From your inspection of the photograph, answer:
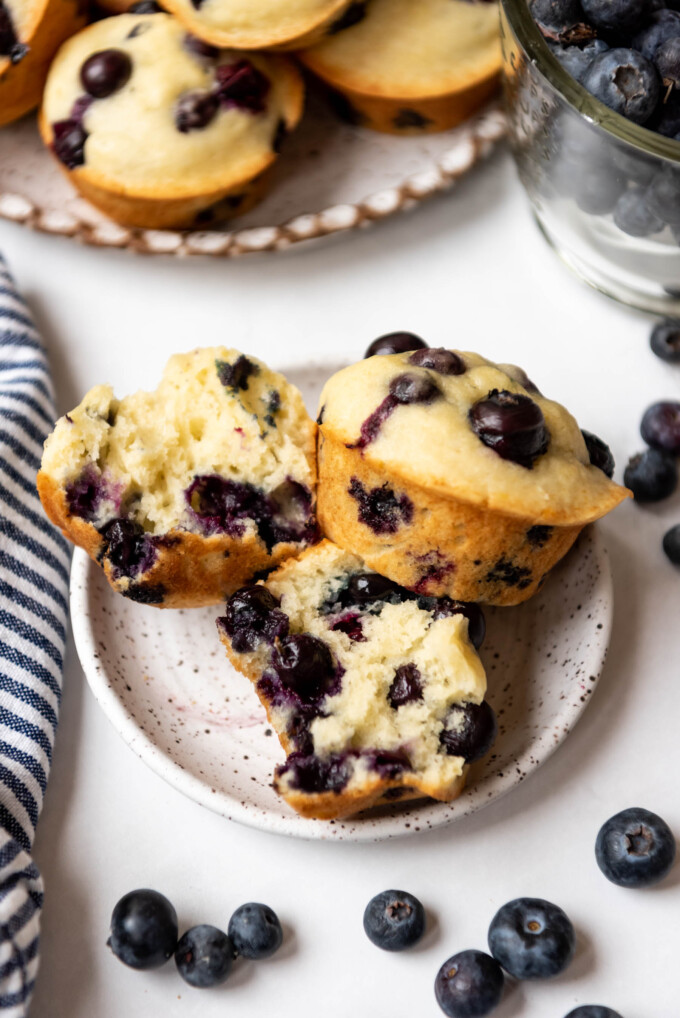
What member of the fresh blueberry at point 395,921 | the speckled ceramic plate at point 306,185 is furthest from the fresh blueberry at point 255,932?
the speckled ceramic plate at point 306,185

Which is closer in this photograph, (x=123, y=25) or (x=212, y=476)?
(x=212, y=476)

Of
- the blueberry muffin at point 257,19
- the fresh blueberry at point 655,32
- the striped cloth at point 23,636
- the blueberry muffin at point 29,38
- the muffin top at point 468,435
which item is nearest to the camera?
the muffin top at point 468,435

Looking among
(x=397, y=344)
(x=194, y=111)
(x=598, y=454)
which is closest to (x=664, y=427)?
(x=598, y=454)

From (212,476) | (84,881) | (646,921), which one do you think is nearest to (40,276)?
(212,476)

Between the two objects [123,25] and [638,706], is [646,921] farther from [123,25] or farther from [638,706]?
[123,25]

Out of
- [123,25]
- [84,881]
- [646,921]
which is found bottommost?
[646,921]

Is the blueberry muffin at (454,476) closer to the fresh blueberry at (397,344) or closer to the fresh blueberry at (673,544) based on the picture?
the fresh blueberry at (397,344)

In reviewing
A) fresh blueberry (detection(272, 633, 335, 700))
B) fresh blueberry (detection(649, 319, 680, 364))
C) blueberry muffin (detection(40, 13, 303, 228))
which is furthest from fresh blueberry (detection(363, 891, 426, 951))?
blueberry muffin (detection(40, 13, 303, 228))
